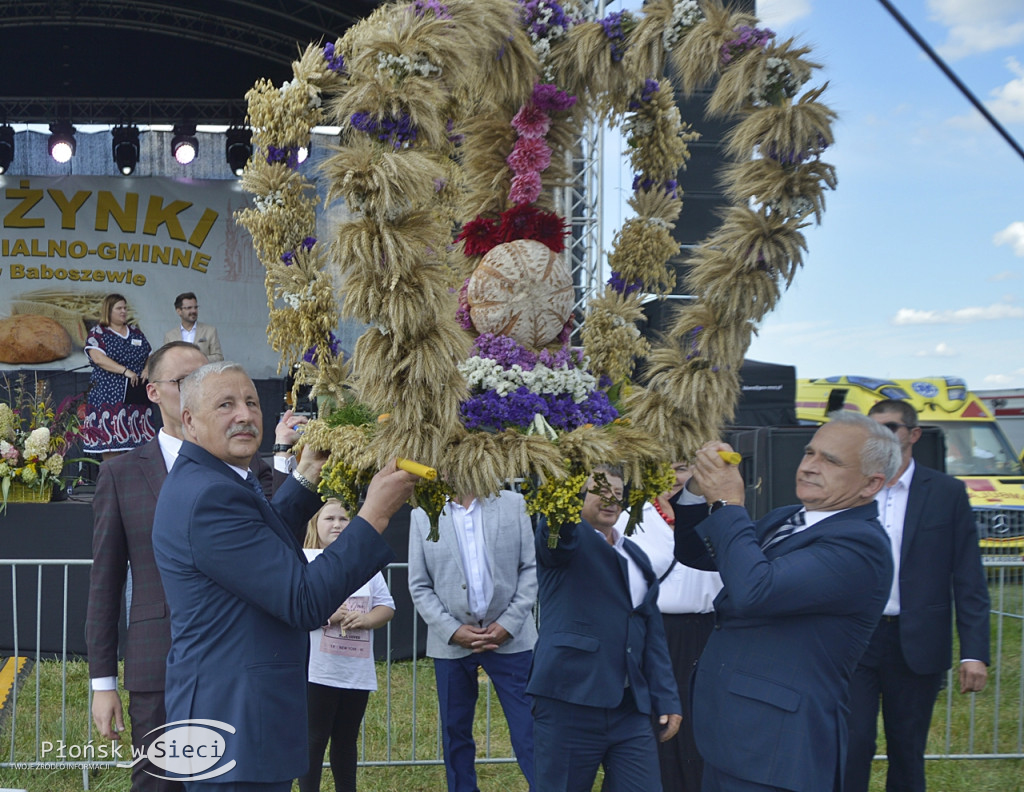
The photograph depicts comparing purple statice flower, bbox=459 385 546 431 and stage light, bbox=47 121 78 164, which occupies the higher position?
stage light, bbox=47 121 78 164

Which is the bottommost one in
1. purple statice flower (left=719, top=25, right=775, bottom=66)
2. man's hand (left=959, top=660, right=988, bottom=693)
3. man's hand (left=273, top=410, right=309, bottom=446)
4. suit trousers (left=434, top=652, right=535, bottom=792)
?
suit trousers (left=434, top=652, right=535, bottom=792)

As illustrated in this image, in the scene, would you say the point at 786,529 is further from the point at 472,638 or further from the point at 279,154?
the point at 279,154

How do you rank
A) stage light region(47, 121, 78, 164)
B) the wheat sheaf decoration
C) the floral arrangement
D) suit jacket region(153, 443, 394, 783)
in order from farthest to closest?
1. stage light region(47, 121, 78, 164)
2. the floral arrangement
3. the wheat sheaf decoration
4. suit jacket region(153, 443, 394, 783)

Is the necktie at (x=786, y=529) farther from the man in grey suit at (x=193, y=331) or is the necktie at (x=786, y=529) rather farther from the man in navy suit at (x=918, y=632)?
the man in grey suit at (x=193, y=331)

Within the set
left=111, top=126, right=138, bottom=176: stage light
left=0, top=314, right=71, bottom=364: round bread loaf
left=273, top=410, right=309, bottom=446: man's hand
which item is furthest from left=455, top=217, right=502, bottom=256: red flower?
left=0, top=314, right=71, bottom=364: round bread loaf

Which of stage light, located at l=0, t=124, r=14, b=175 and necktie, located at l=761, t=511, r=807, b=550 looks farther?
stage light, located at l=0, t=124, r=14, b=175

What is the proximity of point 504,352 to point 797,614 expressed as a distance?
3.51ft

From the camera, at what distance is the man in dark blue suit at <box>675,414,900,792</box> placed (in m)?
2.46

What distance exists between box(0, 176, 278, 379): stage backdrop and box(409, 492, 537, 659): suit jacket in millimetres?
7798

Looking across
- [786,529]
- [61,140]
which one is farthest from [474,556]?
[61,140]

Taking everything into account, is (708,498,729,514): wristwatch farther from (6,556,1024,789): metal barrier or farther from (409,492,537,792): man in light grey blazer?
(6,556,1024,789): metal barrier

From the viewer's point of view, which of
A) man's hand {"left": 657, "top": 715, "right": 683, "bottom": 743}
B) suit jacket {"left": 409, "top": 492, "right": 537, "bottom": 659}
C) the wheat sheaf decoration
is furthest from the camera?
suit jacket {"left": 409, "top": 492, "right": 537, "bottom": 659}

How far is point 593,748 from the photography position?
3.13 m

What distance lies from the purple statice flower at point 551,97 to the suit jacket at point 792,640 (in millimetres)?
1337
